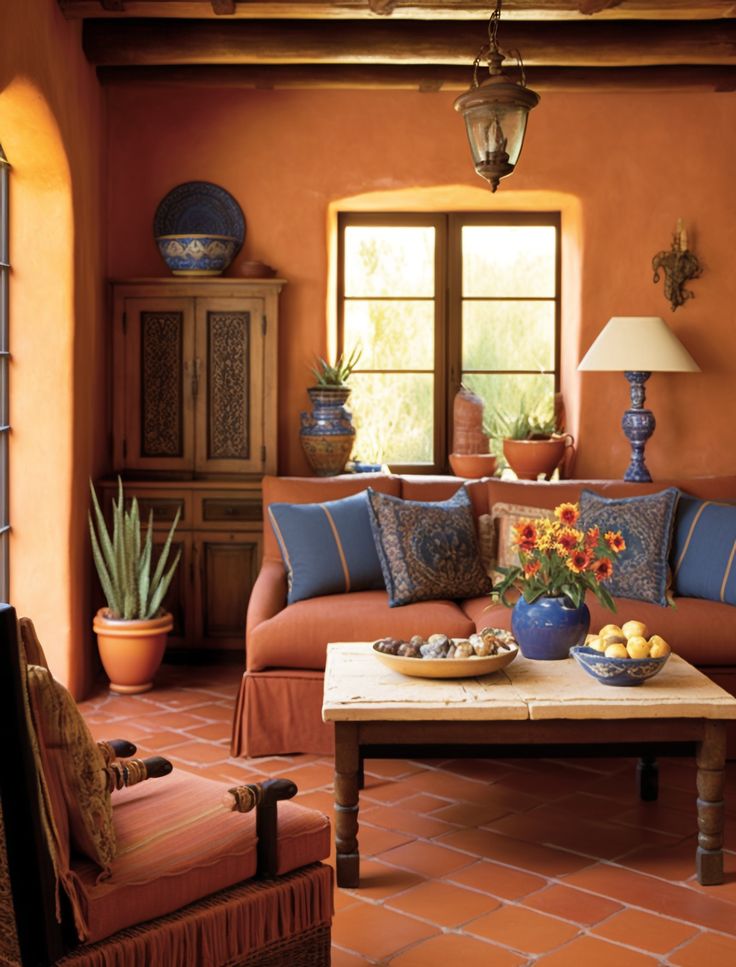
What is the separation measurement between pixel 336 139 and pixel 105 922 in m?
4.73

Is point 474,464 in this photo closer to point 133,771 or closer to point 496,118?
point 496,118

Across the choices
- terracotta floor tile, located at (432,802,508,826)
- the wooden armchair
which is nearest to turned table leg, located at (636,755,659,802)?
terracotta floor tile, located at (432,802,508,826)

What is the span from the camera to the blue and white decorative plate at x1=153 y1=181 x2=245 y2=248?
6254 millimetres

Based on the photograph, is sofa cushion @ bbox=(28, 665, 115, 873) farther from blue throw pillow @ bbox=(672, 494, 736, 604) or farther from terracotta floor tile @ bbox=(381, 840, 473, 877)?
blue throw pillow @ bbox=(672, 494, 736, 604)

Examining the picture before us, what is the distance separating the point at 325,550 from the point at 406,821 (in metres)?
1.36

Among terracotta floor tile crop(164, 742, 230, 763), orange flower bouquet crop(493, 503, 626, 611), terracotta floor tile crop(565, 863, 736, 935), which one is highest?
Answer: orange flower bouquet crop(493, 503, 626, 611)

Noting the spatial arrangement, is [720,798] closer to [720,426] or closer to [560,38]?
[720,426]

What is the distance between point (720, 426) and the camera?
247 inches

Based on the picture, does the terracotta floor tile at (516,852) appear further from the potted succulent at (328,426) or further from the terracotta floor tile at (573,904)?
the potted succulent at (328,426)

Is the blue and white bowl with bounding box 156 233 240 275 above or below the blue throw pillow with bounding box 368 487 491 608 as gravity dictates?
above

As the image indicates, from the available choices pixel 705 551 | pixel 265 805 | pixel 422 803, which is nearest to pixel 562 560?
pixel 422 803

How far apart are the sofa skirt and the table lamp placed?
206cm

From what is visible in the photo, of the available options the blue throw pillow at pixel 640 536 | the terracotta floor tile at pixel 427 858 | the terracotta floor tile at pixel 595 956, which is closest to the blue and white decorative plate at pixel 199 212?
the blue throw pillow at pixel 640 536

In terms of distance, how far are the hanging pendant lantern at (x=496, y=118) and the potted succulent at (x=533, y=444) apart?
263 cm
